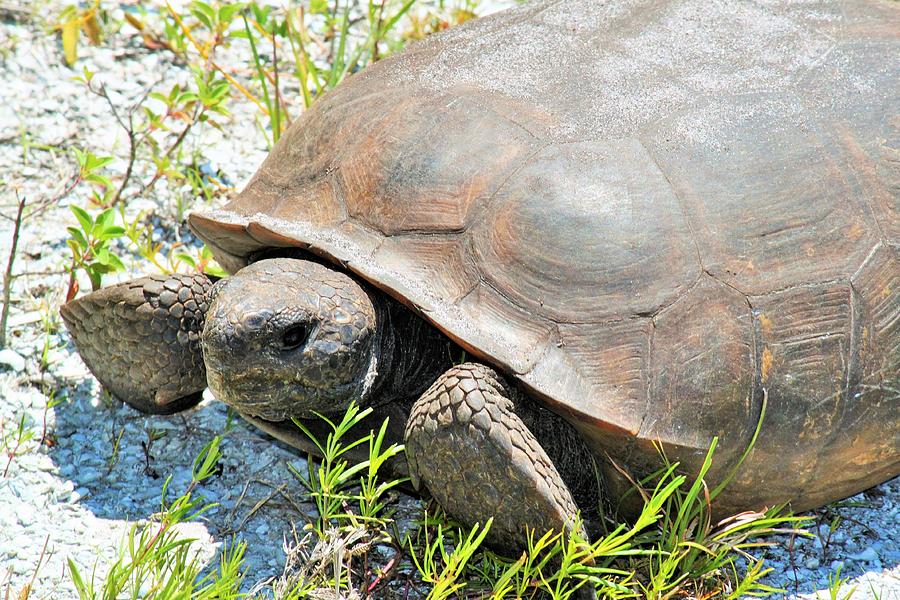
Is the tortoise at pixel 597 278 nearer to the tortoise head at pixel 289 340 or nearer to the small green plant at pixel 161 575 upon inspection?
the tortoise head at pixel 289 340

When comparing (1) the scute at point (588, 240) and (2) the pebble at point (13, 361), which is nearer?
(1) the scute at point (588, 240)

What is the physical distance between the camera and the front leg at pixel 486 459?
2904mm

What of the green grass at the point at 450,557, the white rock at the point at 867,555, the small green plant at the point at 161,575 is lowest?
the white rock at the point at 867,555

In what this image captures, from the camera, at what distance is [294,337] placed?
3041 mm

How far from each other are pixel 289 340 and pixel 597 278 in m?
0.88

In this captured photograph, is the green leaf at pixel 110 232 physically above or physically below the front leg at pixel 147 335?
above

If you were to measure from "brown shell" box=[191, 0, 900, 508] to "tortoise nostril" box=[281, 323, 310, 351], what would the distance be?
0.79ft

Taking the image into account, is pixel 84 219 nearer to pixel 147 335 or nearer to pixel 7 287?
pixel 7 287

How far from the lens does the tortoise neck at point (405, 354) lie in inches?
130

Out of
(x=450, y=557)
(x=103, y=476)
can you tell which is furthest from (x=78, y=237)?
(x=450, y=557)

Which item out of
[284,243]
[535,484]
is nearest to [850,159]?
[535,484]

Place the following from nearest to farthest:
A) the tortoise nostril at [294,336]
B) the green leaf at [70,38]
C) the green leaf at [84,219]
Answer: the tortoise nostril at [294,336], the green leaf at [84,219], the green leaf at [70,38]

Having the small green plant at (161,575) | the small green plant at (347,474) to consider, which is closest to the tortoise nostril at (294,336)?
the small green plant at (347,474)

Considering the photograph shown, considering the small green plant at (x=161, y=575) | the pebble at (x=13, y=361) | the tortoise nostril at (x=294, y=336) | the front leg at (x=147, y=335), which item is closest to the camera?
the small green plant at (x=161, y=575)
